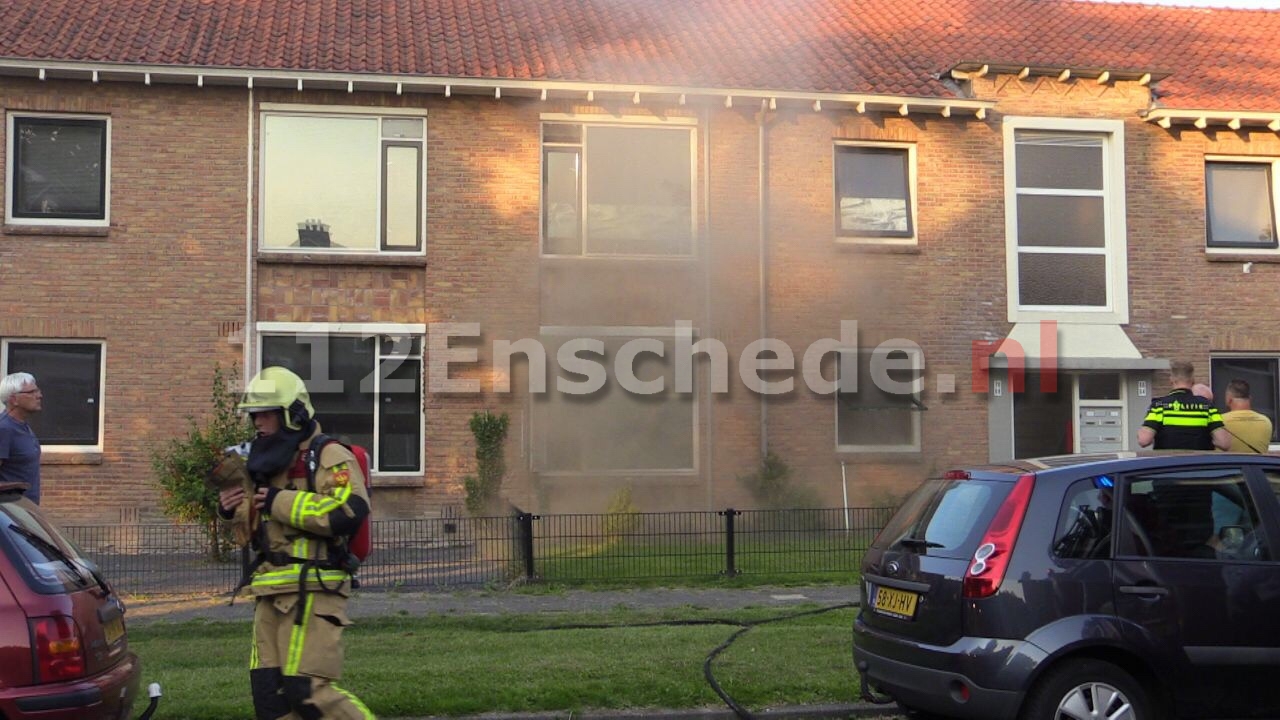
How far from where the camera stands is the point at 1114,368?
16156 millimetres

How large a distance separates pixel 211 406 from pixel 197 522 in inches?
92.7

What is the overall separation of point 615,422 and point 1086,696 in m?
10.7

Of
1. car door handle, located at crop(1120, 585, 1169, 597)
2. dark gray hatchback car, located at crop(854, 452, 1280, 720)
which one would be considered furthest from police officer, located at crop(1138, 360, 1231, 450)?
car door handle, located at crop(1120, 585, 1169, 597)

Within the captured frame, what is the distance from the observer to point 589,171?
1554 centimetres

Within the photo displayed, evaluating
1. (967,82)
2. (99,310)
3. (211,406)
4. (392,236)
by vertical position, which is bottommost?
(211,406)

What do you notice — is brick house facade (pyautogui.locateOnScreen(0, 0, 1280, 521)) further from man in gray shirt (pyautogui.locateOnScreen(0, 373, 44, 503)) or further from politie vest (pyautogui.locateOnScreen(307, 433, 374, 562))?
politie vest (pyautogui.locateOnScreen(307, 433, 374, 562))

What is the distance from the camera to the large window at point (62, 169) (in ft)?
47.5

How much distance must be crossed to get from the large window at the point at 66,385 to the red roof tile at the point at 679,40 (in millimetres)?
3613

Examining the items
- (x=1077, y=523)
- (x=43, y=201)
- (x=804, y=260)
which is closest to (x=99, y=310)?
(x=43, y=201)

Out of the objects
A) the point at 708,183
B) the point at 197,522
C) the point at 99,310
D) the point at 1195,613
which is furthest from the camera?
the point at 708,183

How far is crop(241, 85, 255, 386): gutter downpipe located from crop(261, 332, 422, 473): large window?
0.53 metres

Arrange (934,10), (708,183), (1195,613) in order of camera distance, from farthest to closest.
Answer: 1. (934,10)
2. (708,183)
3. (1195,613)

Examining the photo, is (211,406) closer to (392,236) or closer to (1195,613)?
(392,236)

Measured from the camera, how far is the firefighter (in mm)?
4707
